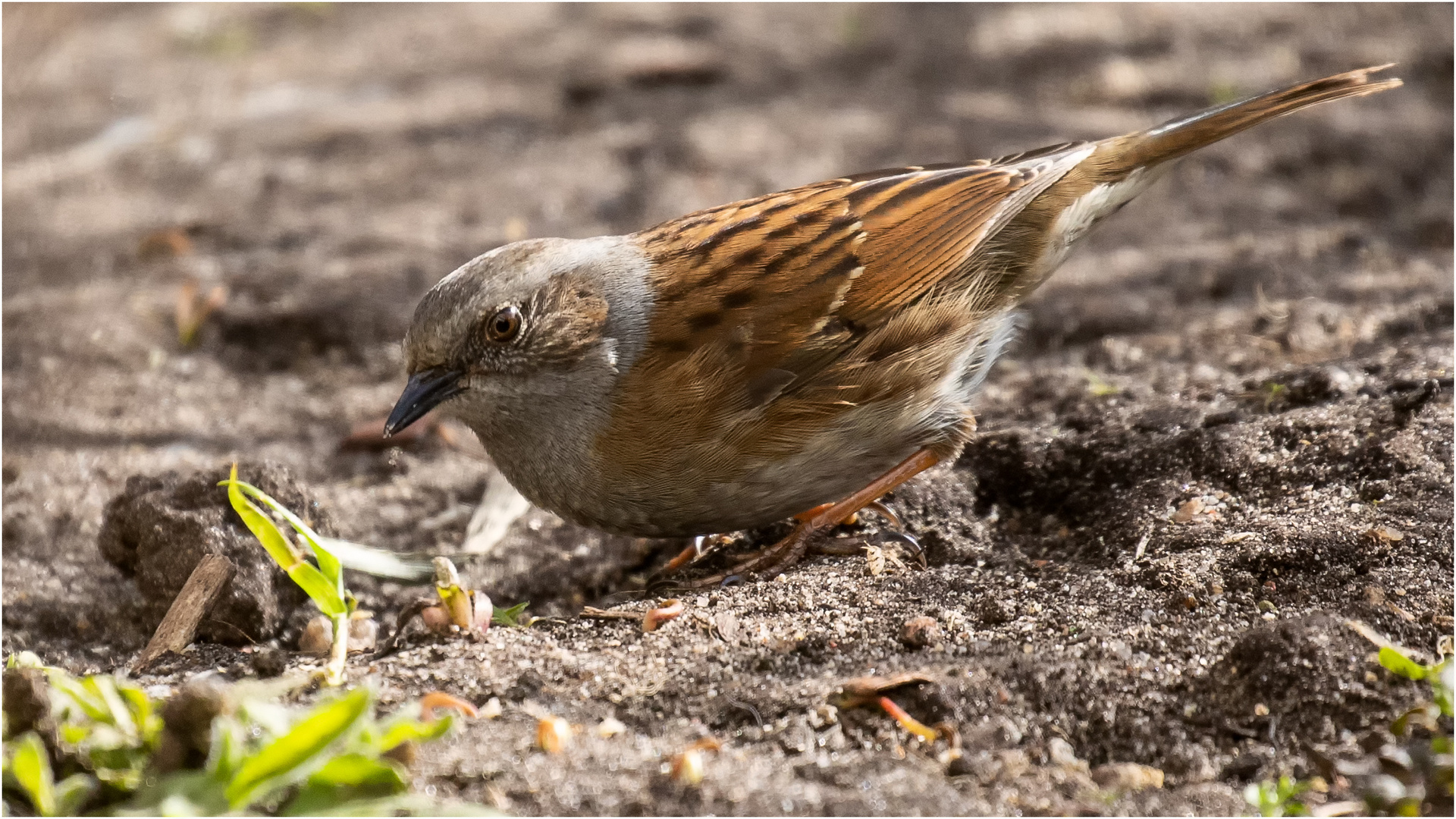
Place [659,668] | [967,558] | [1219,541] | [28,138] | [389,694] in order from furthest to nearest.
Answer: [28,138]
[967,558]
[1219,541]
[659,668]
[389,694]

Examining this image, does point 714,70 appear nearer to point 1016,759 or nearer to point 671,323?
point 671,323

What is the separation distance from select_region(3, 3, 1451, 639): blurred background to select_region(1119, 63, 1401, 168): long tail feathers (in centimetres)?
103

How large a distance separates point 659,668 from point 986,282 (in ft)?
7.26

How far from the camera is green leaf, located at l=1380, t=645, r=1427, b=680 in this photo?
3012 millimetres

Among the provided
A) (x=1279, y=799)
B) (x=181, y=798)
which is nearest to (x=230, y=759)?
(x=181, y=798)

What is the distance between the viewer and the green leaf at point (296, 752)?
8.50ft

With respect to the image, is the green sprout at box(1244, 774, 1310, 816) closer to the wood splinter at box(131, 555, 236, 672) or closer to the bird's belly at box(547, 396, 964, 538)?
the bird's belly at box(547, 396, 964, 538)

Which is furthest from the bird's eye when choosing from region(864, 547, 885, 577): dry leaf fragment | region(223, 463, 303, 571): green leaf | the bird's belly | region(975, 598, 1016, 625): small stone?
region(975, 598, 1016, 625): small stone

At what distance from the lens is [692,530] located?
446 cm

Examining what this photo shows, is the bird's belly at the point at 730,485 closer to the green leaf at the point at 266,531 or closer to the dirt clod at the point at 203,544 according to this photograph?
the dirt clod at the point at 203,544

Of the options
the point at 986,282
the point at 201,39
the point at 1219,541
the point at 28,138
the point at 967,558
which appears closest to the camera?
the point at 1219,541

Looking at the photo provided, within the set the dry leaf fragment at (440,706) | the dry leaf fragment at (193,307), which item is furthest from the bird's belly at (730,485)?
the dry leaf fragment at (193,307)

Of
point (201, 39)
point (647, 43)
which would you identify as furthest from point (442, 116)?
point (201, 39)

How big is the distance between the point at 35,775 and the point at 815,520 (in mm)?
2663
